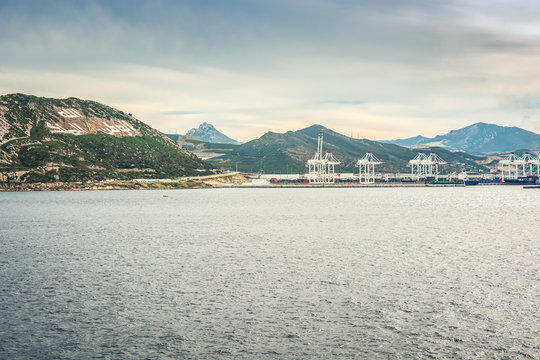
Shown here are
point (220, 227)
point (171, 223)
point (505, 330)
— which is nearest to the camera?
point (505, 330)

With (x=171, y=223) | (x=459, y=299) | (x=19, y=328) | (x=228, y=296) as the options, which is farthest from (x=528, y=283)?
(x=171, y=223)

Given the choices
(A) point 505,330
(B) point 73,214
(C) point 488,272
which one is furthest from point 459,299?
(B) point 73,214

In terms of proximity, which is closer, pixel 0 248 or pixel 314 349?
pixel 314 349

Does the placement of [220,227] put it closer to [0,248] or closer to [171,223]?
[171,223]

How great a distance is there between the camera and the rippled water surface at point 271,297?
73.9 ft

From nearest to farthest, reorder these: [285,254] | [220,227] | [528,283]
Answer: [528,283] < [285,254] < [220,227]

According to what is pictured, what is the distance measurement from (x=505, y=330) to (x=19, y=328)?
2617 centimetres

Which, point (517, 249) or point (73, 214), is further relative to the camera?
point (73, 214)

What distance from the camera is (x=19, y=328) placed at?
81.4ft

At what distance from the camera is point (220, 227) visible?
78625mm

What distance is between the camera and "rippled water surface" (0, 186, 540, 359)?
22531 mm

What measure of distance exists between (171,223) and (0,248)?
112ft

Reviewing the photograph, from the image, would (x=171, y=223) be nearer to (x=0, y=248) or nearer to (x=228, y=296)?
(x=0, y=248)

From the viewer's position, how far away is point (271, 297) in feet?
103
